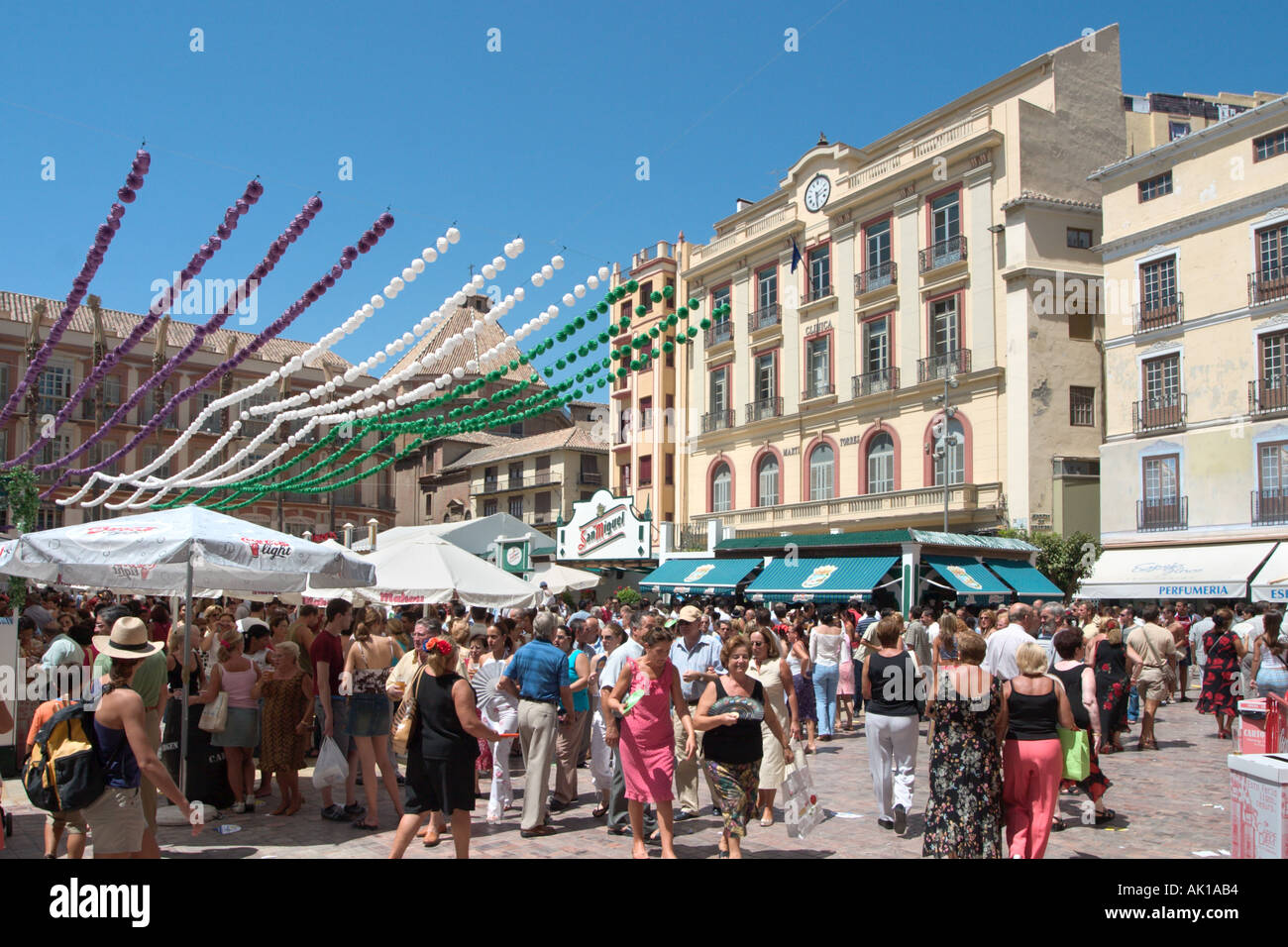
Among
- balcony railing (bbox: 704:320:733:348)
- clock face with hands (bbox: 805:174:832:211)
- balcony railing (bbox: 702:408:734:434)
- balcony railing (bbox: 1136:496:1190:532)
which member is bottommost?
balcony railing (bbox: 1136:496:1190:532)

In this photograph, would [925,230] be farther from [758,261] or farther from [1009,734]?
[1009,734]

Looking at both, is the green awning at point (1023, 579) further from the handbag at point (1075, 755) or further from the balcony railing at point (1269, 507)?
the handbag at point (1075, 755)

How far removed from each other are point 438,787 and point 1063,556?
23.7 m

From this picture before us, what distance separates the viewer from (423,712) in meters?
6.47

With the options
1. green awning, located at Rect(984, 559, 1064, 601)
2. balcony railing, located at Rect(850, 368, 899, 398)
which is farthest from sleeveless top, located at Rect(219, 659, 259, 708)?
balcony railing, located at Rect(850, 368, 899, 398)

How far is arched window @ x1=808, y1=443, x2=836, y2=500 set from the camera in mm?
33812

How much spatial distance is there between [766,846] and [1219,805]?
14.4 ft

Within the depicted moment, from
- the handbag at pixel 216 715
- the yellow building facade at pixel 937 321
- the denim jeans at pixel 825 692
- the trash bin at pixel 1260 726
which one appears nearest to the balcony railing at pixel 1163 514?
the yellow building facade at pixel 937 321

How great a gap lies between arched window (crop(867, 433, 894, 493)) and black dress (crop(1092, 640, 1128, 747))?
20.2 meters

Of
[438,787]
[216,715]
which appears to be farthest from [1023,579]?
[438,787]

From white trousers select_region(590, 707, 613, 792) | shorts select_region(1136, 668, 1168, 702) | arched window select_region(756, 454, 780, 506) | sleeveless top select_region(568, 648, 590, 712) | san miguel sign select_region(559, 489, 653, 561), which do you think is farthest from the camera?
san miguel sign select_region(559, 489, 653, 561)

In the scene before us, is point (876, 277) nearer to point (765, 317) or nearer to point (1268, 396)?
point (765, 317)

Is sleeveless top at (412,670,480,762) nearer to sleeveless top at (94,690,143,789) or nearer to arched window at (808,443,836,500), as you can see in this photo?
sleeveless top at (94,690,143,789)

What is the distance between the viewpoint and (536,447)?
5272cm
